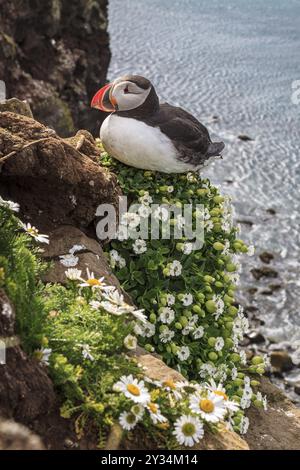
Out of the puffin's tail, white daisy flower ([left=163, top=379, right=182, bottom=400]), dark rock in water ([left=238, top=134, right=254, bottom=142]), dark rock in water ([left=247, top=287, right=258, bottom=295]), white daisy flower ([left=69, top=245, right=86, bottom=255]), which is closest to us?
white daisy flower ([left=163, top=379, right=182, bottom=400])

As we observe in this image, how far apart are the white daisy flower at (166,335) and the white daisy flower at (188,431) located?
1.61 m

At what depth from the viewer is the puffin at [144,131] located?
5.29 m

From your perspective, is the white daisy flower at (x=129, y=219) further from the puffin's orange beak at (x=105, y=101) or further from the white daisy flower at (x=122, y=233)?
the puffin's orange beak at (x=105, y=101)

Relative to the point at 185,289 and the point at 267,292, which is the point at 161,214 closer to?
the point at 185,289

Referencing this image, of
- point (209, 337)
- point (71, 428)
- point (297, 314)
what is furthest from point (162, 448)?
point (297, 314)

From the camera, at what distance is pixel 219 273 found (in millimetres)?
5316

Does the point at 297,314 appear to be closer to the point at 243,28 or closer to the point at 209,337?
the point at 209,337

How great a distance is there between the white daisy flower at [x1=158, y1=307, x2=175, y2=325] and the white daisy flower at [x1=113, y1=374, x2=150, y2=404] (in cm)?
162

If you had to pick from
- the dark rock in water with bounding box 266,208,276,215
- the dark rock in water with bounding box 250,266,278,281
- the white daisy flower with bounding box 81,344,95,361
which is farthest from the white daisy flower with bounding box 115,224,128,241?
the dark rock in water with bounding box 266,208,276,215

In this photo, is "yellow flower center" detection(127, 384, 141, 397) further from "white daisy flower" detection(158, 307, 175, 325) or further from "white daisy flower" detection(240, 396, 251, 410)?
"white daisy flower" detection(240, 396, 251, 410)

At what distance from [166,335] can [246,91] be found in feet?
66.3

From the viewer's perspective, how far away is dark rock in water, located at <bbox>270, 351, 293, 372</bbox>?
41.0 feet

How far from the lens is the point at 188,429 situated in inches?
127
